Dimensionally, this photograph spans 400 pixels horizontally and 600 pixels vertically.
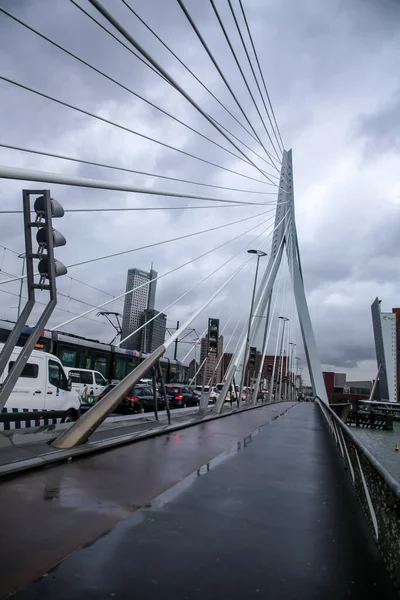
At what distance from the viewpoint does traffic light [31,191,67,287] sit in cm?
638

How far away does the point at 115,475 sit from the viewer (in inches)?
239

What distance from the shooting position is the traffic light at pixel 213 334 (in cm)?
2020

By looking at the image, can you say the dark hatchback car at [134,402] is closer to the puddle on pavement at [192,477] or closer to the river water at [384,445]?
the puddle on pavement at [192,477]

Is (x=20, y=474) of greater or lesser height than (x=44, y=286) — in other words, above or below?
below

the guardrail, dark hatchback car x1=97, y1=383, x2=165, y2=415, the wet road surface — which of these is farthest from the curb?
dark hatchback car x1=97, y1=383, x2=165, y2=415

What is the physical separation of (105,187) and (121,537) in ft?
14.5

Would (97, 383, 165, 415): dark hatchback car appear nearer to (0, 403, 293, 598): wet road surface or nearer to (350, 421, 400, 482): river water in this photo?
(350, 421, 400, 482): river water

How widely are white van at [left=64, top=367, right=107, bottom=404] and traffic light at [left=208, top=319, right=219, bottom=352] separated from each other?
485 cm

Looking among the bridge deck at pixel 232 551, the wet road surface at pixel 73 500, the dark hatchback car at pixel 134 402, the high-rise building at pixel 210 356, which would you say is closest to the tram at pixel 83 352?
the dark hatchback car at pixel 134 402

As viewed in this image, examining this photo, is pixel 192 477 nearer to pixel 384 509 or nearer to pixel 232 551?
pixel 232 551

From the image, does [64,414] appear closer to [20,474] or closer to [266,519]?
[20,474]

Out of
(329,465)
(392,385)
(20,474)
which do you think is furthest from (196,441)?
(392,385)

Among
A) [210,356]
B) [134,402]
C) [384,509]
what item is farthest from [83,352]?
[384,509]

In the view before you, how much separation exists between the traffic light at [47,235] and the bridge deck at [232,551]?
3.28 m
